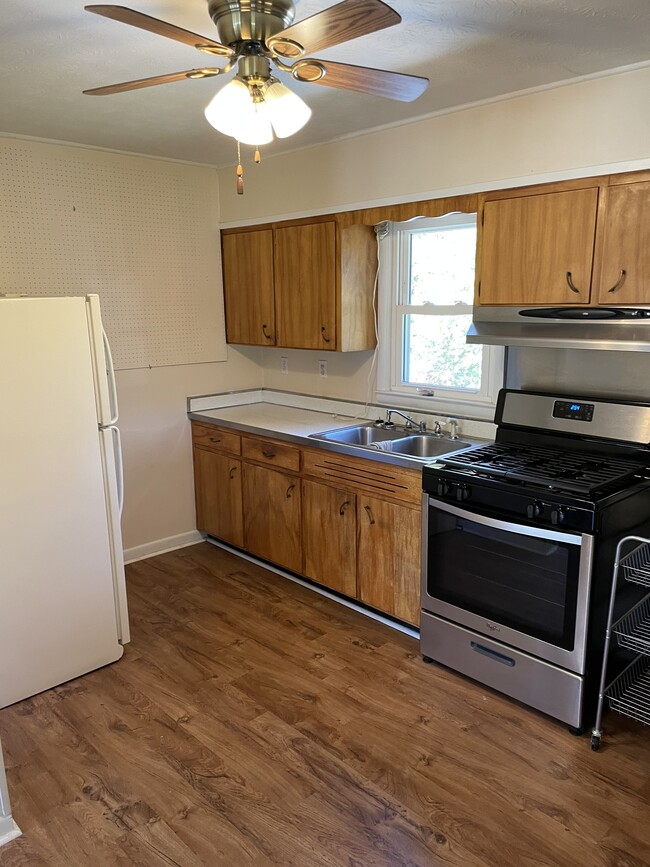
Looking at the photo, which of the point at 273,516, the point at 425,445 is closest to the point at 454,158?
the point at 425,445

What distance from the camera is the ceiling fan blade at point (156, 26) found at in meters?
1.40

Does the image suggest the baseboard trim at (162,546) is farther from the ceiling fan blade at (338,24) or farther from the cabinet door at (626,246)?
the ceiling fan blade at (338,24)

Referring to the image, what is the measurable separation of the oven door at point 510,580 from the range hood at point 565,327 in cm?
75

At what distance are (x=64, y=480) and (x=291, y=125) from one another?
1.73m

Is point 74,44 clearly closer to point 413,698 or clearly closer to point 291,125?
point 291,125

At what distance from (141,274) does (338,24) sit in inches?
107

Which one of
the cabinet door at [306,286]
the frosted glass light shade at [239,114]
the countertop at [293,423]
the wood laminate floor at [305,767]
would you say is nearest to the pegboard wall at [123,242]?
the countertop at [293,423]

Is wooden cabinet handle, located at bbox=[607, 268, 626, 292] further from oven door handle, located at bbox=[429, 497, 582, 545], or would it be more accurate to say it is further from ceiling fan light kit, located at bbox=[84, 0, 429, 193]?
ceiling fan light kit, located at bbox=[84, 0, 429, 193]

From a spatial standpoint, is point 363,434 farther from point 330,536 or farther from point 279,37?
point 279,37

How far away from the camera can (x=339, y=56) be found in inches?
88.8

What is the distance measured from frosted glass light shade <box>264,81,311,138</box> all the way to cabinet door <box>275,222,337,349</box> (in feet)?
5.58

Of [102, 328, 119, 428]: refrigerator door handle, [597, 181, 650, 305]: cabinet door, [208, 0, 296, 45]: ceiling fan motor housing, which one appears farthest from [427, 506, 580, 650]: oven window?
[208, 0, 296, 45]: ceiling fan motor housing

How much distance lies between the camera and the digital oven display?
2.76m

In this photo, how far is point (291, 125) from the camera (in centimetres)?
184
